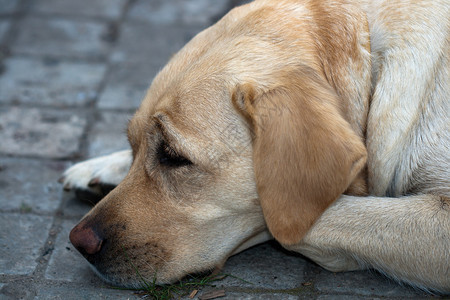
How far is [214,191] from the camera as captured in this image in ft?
10.0

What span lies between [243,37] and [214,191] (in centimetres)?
74

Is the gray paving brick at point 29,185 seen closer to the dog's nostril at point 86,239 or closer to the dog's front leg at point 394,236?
the dog's nostril at point 86,239

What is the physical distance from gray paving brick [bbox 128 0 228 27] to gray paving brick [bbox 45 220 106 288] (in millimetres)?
3032

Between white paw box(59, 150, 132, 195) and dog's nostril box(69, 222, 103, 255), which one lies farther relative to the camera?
white paw box(59, 150, 132, 195)

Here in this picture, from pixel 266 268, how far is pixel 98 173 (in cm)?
124

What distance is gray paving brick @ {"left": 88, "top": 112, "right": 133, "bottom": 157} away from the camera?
455 centimetres

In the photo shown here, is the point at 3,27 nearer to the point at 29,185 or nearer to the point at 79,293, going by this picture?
the point at 29,185

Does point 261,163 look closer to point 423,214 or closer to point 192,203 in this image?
point 192,203

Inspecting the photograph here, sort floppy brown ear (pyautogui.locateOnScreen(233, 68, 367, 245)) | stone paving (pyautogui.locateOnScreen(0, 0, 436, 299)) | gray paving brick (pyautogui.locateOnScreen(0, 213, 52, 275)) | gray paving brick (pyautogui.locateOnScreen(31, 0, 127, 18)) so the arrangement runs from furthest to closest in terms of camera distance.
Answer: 1. gray paving brick (pyautogui.locateOnScreen(31, 0, 127, 18))
2. gray paving brick (pyautogui.locateOnScreen(0, 213, 52, 275))
3. stone paving (pyautogui.locateOnScreen(0, 0, 436, 299))
4. floppy brown ear (pyautogui.locateOnScreen(233, 68, 367, 245))

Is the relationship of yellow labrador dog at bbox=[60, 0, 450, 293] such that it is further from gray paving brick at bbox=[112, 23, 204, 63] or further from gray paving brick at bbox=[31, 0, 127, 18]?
gray paving brick at bbox=[31, 0, 127, 18]

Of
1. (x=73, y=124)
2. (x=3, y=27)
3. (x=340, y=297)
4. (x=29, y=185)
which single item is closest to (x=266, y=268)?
(x=340, y=297)

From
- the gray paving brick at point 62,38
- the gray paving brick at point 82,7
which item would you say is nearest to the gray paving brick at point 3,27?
the gray paving brick at point 62,38

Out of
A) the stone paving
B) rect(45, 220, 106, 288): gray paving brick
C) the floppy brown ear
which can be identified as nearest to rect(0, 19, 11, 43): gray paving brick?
the stone paving

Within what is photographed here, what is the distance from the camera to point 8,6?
6.31 m
